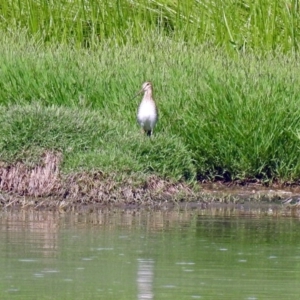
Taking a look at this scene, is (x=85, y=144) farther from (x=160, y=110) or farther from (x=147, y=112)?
(x=160, y=110)

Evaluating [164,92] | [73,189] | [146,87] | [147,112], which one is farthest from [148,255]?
[164,92]

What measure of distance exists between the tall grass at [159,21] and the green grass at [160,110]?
0.74 metres

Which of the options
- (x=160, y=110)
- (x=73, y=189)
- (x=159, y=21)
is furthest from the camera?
(x=159, y=21)

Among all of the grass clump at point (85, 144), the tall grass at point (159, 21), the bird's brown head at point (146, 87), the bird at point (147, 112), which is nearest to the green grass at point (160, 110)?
the grass clump at point (85, 144)

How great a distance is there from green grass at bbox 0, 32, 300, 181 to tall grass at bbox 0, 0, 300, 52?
2.43 ft

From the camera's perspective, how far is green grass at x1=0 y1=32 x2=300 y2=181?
11172 mm

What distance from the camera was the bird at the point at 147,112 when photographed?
459 inches

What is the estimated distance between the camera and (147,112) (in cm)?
1173

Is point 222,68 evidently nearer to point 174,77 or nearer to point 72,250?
point 174,77

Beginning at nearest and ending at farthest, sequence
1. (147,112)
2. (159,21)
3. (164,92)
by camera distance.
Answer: (147,112) → (164,92) → (159,21)

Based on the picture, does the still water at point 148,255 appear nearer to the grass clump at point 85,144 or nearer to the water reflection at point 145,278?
the water reflection at point 145,278

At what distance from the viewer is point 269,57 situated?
13.1 meters

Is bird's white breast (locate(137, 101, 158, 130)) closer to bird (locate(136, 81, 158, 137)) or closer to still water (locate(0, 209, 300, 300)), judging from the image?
bird (locate(136, 81, 158, 137))

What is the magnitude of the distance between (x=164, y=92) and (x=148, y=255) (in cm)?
495
